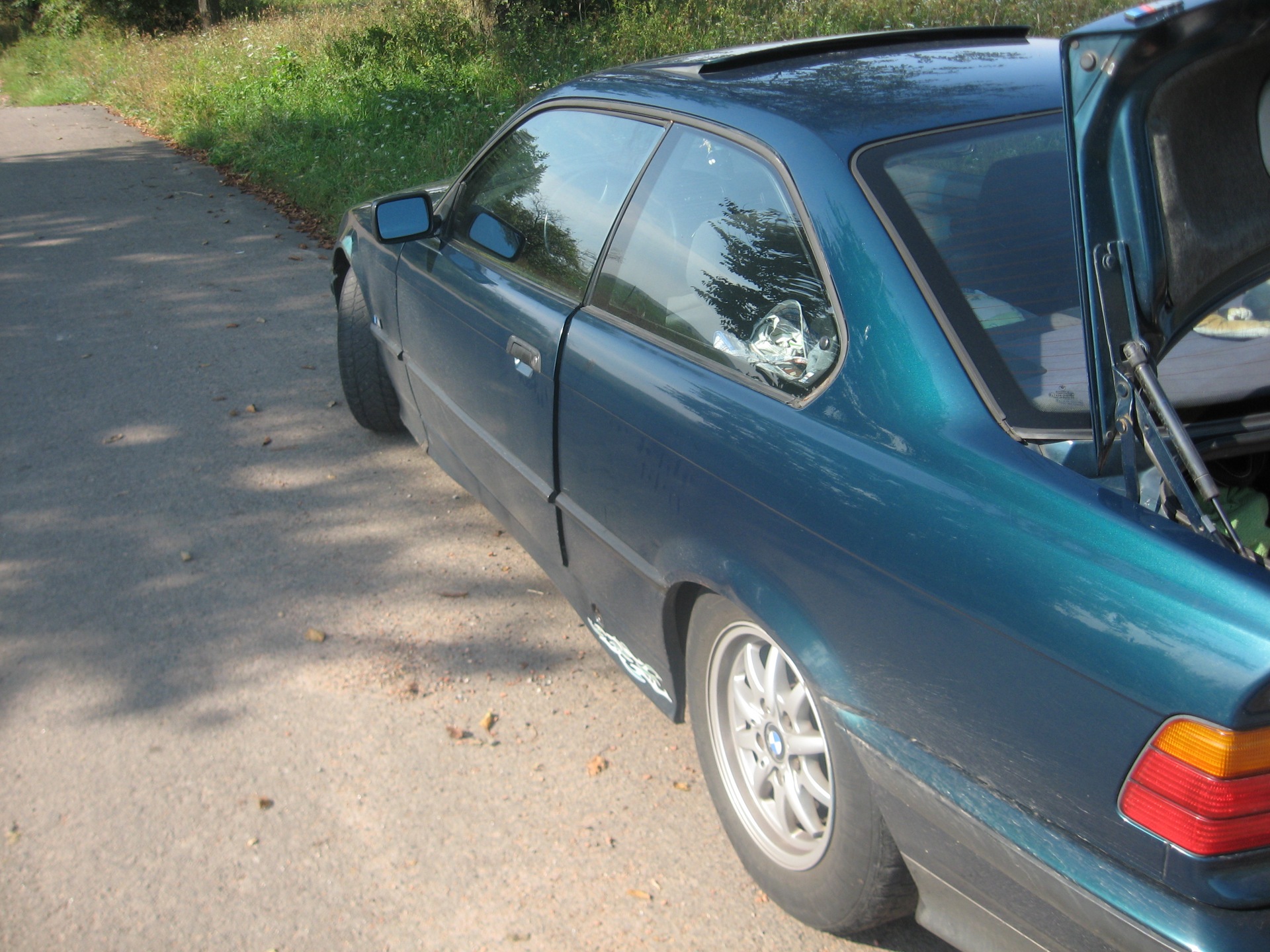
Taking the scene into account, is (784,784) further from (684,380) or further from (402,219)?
(402,219)

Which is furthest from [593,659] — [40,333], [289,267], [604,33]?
[604,33]

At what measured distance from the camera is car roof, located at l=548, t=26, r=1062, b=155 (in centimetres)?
230

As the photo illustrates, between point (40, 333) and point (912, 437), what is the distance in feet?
21.3

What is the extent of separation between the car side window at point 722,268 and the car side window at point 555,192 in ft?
0.46

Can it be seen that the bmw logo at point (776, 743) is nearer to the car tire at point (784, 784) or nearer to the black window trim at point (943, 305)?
the car tire at point (784, 784)

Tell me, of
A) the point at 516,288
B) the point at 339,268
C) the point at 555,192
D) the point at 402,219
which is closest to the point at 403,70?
the point at 339,268

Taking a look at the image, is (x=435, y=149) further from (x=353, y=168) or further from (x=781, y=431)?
(x=781, y=431)

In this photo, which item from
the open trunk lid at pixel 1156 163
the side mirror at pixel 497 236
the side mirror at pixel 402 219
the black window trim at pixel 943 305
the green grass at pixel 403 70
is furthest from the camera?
the green grass at pixel 403 70

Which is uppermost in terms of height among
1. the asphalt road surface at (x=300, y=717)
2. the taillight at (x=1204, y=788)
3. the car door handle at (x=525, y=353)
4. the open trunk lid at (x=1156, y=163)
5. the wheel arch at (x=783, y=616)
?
the open trunk lid at (x=1156, y=163)

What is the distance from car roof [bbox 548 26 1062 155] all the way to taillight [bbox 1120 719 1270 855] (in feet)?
4.40

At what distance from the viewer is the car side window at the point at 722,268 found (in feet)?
7.07

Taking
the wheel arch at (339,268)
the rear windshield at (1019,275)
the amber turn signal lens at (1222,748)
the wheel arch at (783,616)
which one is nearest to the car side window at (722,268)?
the rear windshield at (1019,275)

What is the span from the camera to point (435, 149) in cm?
924

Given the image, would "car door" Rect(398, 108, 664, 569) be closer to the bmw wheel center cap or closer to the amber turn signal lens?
the bmw wheel center cap
